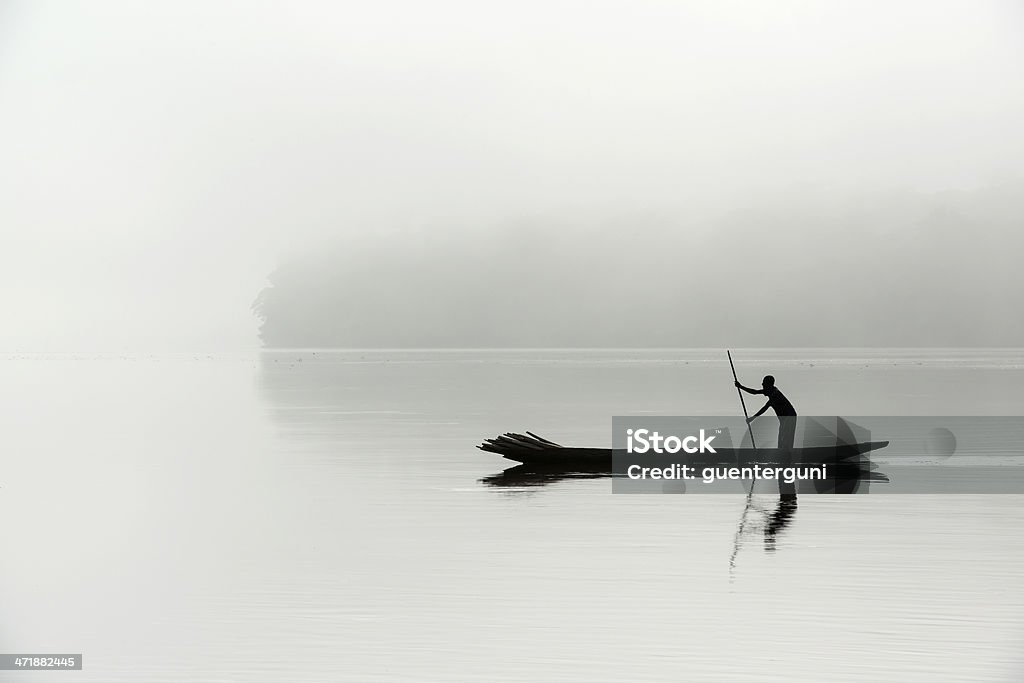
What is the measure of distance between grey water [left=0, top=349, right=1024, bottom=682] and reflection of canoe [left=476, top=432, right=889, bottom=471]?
69 cm

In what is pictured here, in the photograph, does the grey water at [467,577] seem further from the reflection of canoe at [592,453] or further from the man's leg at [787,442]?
the man's leg at [787,442]

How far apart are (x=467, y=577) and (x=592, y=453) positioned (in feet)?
32.2

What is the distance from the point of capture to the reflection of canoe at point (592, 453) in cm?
2428

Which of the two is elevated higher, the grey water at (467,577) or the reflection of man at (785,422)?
the reflection of man at (785,422)

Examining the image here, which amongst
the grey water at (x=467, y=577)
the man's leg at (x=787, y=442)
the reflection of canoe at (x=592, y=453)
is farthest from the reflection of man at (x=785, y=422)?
the grey water at (x=467, y=577)

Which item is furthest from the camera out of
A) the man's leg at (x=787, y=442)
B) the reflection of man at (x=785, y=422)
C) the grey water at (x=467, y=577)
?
the man's leg at (x=787, y=442)

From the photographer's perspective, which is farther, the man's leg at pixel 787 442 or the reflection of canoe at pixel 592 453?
the reflection of canoe at pixel 592 453

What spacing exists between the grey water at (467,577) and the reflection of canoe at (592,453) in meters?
0.69

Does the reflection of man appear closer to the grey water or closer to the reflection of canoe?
the reflection of canoe

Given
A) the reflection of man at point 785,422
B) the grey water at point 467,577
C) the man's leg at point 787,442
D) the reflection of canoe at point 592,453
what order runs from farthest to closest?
1. the reflection of canoe at point 592,453
2. the man's leg at point 787,442
3. the reflection of man at point 785,422
4. the grey water at point 467,577

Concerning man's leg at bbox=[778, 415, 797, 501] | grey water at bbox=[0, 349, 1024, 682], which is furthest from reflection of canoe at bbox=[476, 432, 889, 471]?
grey water at bbox=[0, 349, 1024, 682]

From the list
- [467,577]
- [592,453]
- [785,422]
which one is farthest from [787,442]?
[467,577]

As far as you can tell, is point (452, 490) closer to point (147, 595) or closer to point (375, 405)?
point (147, 595)

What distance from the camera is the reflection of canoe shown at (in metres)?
24.3
